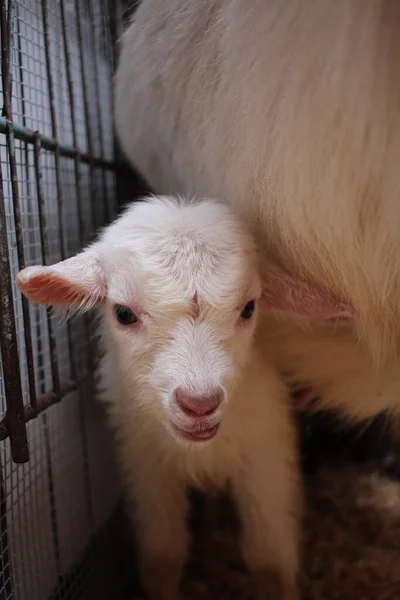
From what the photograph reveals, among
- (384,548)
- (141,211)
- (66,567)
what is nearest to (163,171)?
(141,211)

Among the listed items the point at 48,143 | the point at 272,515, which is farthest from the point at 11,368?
the point at 272,515

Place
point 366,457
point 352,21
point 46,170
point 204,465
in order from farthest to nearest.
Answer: point 366,457 < point 46,170 < point 204,465 < point 352,21

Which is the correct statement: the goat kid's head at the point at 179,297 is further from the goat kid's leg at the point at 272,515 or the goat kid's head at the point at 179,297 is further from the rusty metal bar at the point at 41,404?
the goat kid's leg at the point at 272,515

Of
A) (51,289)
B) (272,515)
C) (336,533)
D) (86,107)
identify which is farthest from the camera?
(336,533)

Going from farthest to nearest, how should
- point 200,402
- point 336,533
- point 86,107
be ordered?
point 336,533, point 86,107, point 200,402

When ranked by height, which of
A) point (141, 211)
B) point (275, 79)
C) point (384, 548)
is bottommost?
point (384, 548)

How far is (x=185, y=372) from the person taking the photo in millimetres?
767

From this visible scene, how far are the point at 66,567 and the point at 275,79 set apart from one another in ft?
3.03

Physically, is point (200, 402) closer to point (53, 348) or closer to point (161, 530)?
point (53, 348)

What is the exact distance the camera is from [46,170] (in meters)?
1.18

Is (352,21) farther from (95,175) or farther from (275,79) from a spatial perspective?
(95,175)

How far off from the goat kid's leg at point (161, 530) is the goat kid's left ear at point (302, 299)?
1.21 feet

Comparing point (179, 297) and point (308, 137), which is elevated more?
point (308, 137)

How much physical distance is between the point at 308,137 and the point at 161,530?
70cm
